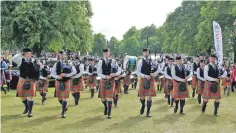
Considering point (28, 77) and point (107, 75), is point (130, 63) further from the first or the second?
point (28, 77)

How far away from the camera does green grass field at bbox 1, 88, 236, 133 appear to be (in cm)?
831

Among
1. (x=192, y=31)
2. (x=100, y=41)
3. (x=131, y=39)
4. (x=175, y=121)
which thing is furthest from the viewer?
(x=131, y=39)

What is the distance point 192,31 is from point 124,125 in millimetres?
35165

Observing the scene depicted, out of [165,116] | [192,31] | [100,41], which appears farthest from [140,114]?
[100,41]

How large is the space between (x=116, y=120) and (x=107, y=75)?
117 cm

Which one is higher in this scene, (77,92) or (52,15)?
(52,15)

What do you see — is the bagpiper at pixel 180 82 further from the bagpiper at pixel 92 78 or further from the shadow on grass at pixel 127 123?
the bagpiper at pixel 92 78

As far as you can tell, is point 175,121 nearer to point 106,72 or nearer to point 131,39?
point 106,72

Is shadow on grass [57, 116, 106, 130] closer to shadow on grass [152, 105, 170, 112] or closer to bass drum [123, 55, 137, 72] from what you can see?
shadow on grass [152, 105, 170, 112]

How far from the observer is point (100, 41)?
85.8m

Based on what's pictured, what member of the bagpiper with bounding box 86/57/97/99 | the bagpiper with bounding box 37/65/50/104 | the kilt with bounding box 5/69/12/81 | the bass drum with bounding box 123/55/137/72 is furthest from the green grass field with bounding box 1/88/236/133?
the bass drum with bounding box 123/55/137/72

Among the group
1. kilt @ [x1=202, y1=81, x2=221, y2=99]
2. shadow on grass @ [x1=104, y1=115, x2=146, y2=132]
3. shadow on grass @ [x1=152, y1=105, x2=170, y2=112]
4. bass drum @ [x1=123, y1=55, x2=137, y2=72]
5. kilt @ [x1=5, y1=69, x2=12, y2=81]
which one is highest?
bass drum @ [x1=123, y1=55, x2=137, y2=72]

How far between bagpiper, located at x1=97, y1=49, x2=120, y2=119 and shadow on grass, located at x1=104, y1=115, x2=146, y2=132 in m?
0.64

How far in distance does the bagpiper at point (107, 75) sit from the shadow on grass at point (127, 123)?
2.10 ft
